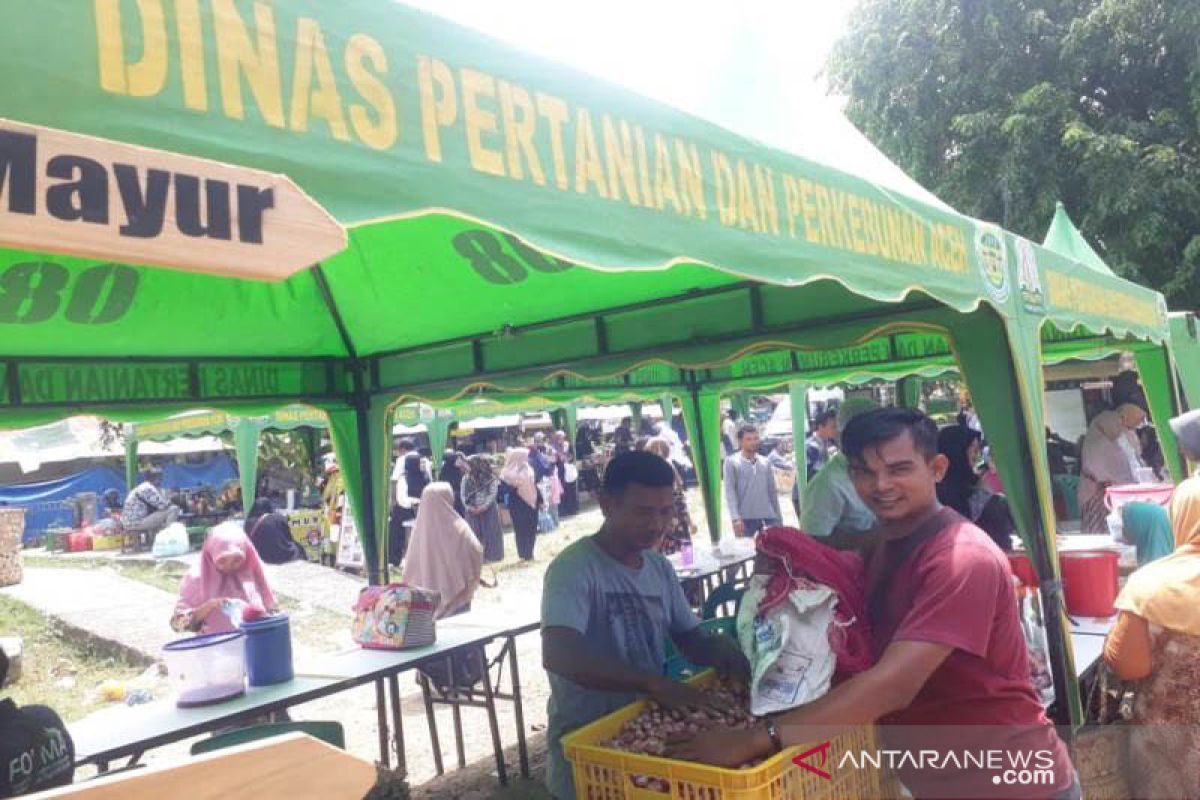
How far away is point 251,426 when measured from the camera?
11977 millimetres

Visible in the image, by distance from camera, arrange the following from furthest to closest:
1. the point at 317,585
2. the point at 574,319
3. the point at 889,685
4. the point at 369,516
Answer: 1. the point at 317,585
2. the point at 369,516
3. the point at 574,319
4. the point at 889,685

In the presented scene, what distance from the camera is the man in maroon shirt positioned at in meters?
1.65

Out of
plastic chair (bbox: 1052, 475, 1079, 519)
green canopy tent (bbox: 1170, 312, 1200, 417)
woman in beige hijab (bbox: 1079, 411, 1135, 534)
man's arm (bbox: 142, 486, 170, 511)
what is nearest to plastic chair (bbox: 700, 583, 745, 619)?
green canopy tent (bbox: 1170, 312, 1200, 417)

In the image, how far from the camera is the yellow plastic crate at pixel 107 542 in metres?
15.8

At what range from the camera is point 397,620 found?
416 cm

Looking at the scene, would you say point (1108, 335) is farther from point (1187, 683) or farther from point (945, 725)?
point (945, 725)

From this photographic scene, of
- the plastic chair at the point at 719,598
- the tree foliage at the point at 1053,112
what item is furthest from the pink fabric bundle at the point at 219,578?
the tree foliage at the point at 1053,112

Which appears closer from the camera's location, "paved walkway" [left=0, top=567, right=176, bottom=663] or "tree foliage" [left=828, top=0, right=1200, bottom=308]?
"paved walkway" [left=0, top=567, right=176, bottom=663]

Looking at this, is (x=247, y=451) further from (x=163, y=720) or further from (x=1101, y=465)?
(x=1101, y=465)

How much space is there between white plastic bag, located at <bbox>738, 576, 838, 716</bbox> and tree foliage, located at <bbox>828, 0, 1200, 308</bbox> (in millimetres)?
14376

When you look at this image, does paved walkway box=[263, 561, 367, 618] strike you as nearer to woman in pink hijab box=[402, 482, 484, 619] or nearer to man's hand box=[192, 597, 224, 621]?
woman in pink hijab box=[402, 482, 484, 619]

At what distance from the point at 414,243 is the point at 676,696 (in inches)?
93.0

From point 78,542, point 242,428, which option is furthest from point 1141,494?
point 78,542

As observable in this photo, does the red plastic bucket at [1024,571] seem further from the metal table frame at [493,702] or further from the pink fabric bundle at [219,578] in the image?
the pink fabric bundle at [219,578]
